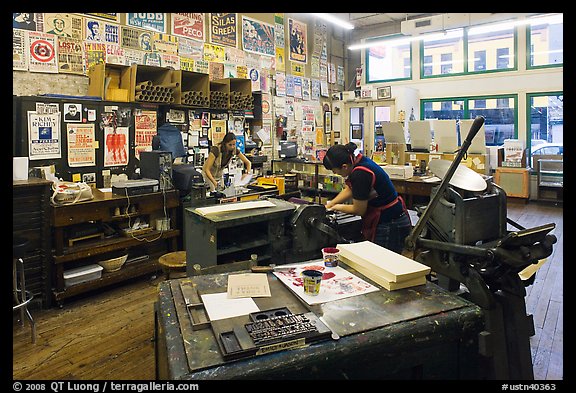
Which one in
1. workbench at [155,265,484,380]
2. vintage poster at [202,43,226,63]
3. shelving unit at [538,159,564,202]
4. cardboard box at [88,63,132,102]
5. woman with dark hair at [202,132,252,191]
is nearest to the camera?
workbench at [155,265,484,380]

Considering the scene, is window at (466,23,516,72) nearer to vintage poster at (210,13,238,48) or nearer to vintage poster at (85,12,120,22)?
vintage poster at (210,13,238,48)

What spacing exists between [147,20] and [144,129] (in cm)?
181

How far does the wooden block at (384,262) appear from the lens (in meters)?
1.73

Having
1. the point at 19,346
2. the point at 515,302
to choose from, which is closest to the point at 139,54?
the point at 19,346

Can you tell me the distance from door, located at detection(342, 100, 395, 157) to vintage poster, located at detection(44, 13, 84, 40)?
5.85m

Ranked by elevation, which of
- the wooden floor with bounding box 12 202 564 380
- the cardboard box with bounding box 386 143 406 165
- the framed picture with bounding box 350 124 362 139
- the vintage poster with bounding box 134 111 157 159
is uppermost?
the framed picture with bounding box 350 124 362 139

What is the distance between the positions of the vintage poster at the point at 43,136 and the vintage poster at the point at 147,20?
6.83ft

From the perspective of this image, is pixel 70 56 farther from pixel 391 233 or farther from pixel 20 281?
pixel 391 233

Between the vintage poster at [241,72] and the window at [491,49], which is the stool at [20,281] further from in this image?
the window at [491,49]

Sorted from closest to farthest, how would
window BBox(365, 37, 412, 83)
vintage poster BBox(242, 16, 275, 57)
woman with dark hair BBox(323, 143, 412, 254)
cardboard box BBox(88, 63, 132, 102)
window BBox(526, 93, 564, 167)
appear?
woman with dark hair BBox(323, 143, 412, 254) → cardboard box BBox(88, 63, 132, 102) → vintage poster BBox(242, 16, 275, 57) → window BBox(526, 93, 564, 167) → window BBox(365, 37, 412, 83)

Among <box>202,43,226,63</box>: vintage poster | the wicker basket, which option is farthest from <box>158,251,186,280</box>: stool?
<box>202,43,226,63</box>: vintage poster

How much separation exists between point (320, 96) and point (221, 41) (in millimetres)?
2866

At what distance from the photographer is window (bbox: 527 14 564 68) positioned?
7.84 meters
